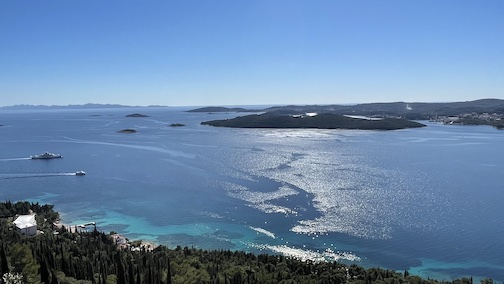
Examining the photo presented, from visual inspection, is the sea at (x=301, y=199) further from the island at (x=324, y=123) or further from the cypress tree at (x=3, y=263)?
the island at (x=324, y=123)

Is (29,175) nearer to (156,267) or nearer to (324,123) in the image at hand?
(156,267)

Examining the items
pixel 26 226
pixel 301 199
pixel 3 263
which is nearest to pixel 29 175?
pixel 26 226

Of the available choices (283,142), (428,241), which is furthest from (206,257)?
(283,142)

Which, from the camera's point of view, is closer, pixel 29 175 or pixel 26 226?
pixel 26 226

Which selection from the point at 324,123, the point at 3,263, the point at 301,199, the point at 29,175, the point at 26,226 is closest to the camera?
the point at 3,263

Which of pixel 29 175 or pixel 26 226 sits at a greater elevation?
pixel 26 226

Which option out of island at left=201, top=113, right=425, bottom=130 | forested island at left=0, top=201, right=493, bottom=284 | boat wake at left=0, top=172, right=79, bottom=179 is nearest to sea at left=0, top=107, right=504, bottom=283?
boat wake at left=0, top=172, right=79, bottom=179

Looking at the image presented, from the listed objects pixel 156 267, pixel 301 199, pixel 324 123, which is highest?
pixel 324 123

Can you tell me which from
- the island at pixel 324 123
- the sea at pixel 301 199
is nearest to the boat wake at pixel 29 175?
the sea at pixel 301 199
